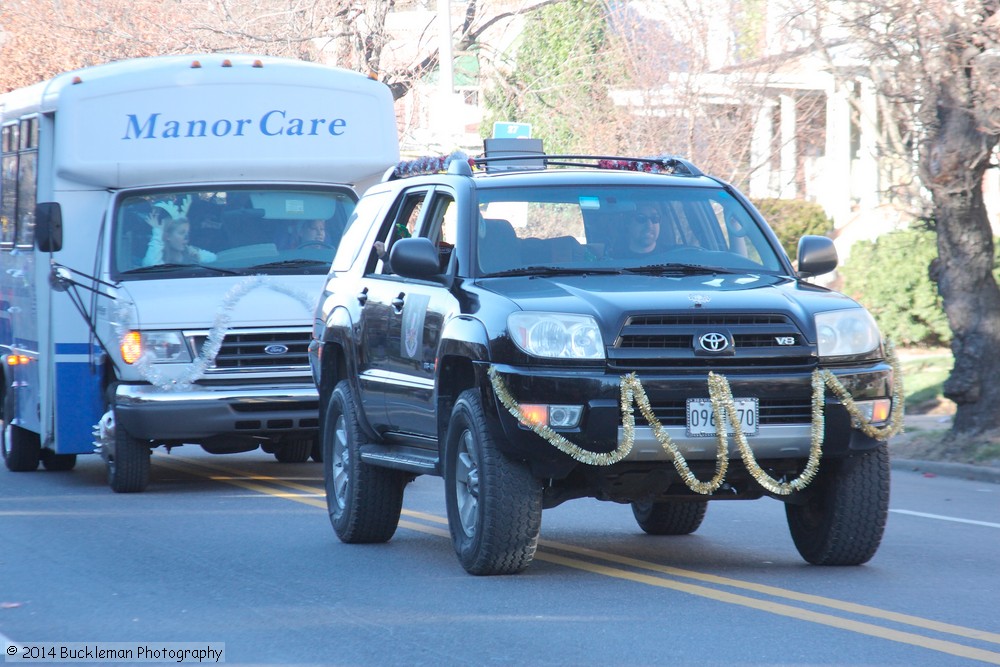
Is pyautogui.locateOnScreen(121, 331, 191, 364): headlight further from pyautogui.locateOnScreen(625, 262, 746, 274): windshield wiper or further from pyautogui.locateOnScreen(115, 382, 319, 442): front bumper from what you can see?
pyautogui.locateOnScreen(625, 262, 746, 274): windshield wiper

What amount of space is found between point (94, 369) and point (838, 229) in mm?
23138

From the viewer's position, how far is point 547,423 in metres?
7.31

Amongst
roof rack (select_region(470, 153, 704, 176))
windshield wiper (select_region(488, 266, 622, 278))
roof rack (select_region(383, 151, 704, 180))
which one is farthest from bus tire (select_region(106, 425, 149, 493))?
windshield wiper (select_region(488, 266, 622, 278))

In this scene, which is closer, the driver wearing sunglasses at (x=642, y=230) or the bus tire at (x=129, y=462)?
the driver wearing sunglasses at (x=642, y=230)

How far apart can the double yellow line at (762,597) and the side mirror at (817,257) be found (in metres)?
1.74

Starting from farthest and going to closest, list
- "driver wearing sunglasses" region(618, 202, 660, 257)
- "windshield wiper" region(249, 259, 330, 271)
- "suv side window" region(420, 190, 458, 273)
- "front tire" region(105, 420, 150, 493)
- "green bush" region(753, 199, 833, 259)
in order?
"green bush" region(753, 199, 833, 259)
"windshield wiper" region(249, 259, 330, 271)
"front tire" region(105, 420, 150, 493)
"suv side window" region(420, 190, 458, 273)
"driver wearing sunglasses" region(618, 202, 660, 257)

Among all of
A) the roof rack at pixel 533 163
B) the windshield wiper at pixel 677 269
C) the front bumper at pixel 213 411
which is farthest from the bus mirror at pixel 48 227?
the windshield wiper at pixel 677 269

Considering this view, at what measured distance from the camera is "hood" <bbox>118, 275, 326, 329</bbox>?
12.0 m

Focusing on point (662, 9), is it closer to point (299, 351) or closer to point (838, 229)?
point (838, 229)

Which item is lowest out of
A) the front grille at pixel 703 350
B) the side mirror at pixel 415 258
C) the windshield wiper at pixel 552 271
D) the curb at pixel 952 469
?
the curb at pixel 952 469

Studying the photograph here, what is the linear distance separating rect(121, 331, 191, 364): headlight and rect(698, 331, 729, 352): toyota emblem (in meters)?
5.67

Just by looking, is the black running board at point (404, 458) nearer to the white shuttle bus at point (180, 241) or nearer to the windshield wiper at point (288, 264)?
the white shuttle bus at point (180, 241)

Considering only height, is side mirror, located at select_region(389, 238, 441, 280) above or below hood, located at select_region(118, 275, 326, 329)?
above

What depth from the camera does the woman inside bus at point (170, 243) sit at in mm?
12617
